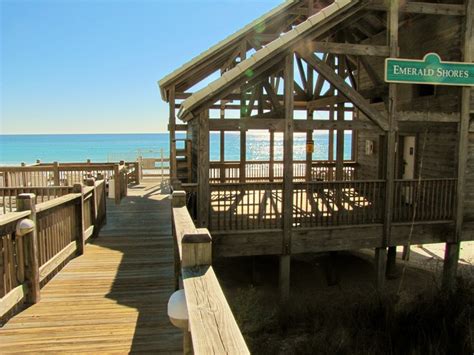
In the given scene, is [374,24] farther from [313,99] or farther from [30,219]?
[30,219]

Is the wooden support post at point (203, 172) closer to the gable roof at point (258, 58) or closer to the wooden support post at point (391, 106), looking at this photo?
the gable roof at point (258, 58)

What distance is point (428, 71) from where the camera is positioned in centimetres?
867

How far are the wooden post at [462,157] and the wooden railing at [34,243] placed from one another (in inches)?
326

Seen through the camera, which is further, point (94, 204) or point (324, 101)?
point (324, 101)

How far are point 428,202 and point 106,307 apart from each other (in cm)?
837

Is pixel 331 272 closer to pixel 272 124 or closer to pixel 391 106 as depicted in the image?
pixel 391 106

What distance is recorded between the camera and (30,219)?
15.0ft

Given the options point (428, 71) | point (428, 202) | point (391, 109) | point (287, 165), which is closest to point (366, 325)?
point (287, 165)

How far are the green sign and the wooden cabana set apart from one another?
0.31 metres

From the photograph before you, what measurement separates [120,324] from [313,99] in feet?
34.9

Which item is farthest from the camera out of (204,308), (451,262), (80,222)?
(451,262)

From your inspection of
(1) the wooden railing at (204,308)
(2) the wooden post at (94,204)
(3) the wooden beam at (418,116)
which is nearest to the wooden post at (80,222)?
(2) the wooden post at (94,204)

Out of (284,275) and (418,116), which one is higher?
(418,116)

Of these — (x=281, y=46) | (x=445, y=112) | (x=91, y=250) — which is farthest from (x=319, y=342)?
(x=445, y=112)
